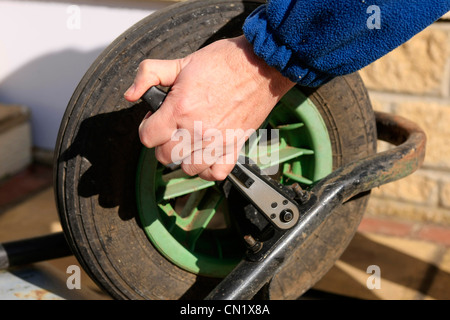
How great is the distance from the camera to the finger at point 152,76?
109 cm

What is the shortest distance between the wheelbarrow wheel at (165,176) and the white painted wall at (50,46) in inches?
42.0

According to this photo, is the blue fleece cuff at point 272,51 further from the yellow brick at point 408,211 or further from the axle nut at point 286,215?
the yellow brick at point 408,211

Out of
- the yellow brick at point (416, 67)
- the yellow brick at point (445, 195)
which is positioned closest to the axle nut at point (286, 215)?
the yellow brick at point (416, 67)

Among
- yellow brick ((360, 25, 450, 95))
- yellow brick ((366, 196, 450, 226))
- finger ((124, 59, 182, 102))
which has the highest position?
finger ((124, 59, 182, 102))

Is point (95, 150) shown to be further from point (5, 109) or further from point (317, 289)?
point (5, 109)

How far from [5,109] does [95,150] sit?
1.42 metres

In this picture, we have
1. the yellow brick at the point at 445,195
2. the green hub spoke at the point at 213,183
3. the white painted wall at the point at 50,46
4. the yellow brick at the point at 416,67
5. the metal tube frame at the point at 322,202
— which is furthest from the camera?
the white painted wall at the point at 50,46

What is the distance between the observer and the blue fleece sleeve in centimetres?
103

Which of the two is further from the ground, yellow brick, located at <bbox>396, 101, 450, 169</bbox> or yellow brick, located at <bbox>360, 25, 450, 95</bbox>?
yellow brick, located at <bbox>360, 25, 450, 95</bbox>

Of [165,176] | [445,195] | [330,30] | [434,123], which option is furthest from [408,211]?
[330,30]

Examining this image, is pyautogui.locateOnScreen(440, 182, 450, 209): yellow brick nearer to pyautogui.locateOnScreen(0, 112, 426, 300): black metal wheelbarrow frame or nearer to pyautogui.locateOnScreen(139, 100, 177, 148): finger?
pyautogui.locateOnScreen(0, 112, 426, 300): black metal wheelbarrow frame

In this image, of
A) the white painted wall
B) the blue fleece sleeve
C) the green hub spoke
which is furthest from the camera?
the white painted wall

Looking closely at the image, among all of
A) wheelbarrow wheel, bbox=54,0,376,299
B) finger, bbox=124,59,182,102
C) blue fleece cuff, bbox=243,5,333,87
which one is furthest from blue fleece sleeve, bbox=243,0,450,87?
wheelbarrow wheel, bbox=54,0,376,299

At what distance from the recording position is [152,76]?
1.10m
